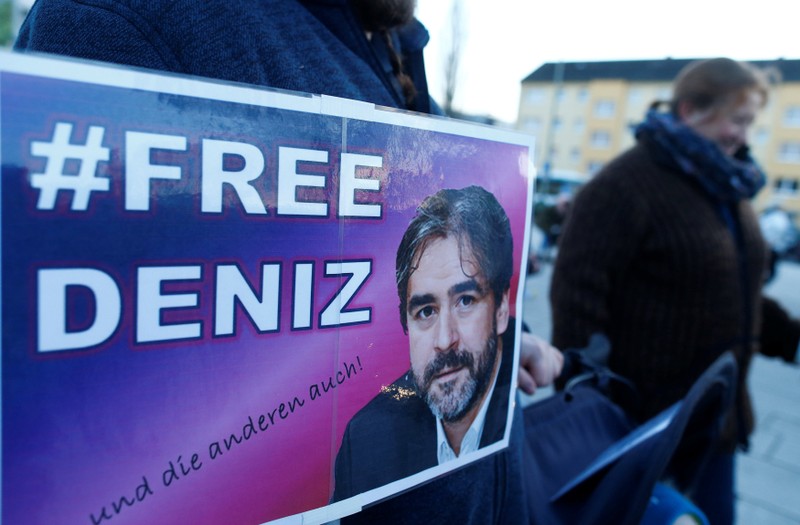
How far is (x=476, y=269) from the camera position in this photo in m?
0.64

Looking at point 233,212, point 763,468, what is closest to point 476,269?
point 233,212

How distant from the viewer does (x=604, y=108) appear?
35750 mm

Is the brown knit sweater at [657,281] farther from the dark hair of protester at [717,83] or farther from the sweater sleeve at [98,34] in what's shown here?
the sweater sleeve at [98,34]

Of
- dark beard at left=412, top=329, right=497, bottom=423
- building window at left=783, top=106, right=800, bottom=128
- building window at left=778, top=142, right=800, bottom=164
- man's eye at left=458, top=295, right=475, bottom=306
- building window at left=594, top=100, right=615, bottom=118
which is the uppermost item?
building window at left=594, top=100, right=615, bottom=118

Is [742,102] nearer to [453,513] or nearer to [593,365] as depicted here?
[593,365]

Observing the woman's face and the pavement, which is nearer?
the woman's face

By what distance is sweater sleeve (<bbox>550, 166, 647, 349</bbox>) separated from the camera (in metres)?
1.74

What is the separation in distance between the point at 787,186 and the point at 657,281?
35.9 m

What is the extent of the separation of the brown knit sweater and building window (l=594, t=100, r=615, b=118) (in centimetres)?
3709

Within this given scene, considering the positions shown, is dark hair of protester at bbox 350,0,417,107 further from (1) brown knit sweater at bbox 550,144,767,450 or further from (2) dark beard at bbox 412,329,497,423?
(1) brown knit sweater at bbox 550,144,767,450

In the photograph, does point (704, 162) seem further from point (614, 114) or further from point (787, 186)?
point (614, 114)

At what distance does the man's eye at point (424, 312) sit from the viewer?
59 centimetres

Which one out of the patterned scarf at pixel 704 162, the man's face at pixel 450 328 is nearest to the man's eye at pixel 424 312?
the man's face at pixel 450 328

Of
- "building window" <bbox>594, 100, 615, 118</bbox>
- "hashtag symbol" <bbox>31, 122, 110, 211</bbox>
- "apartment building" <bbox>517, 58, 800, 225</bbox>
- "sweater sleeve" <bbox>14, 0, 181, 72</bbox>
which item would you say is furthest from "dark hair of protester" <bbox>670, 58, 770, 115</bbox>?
"building window" <bbox>594, 100, 615, 118</bbox>
